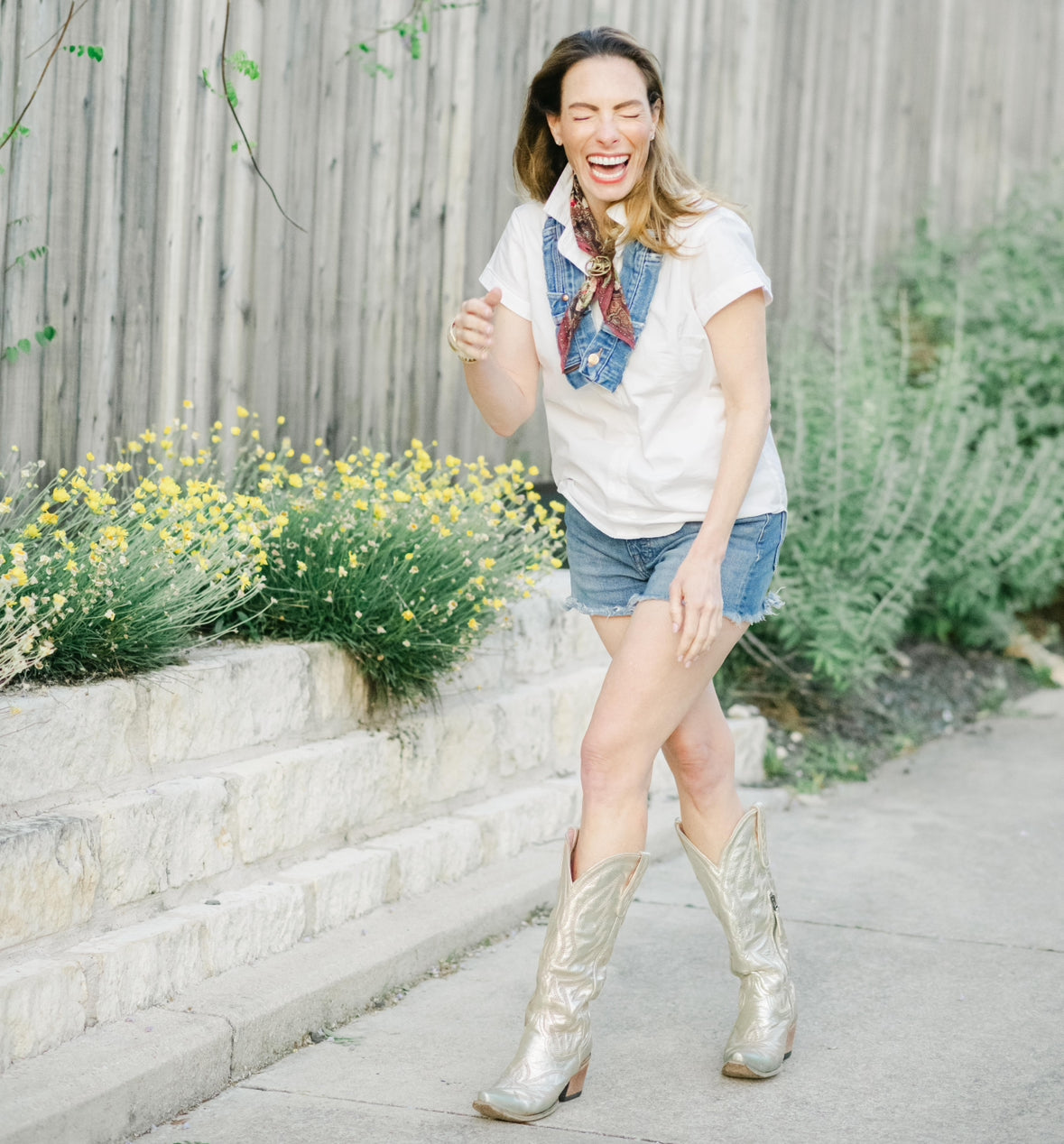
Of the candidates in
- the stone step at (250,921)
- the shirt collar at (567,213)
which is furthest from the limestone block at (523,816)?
the shirt collar at (567,213)

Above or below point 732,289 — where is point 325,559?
below

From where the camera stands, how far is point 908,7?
287 inches

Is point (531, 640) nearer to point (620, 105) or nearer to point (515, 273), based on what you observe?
point (515, 273)

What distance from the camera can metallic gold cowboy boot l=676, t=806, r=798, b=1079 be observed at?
2961 millimetres

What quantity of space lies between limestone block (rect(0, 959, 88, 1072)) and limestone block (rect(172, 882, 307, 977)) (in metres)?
0.33

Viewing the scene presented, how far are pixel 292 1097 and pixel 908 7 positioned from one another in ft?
20.2

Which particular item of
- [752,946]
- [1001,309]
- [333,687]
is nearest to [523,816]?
[333,687]

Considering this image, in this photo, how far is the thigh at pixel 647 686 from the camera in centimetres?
276

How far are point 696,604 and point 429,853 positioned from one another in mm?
1379

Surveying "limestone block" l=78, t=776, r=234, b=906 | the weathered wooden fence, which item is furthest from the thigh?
the weathered wooden fence

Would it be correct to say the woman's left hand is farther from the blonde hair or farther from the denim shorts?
the blonde hair

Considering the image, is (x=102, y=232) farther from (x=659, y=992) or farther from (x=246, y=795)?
(x=659, y=992)

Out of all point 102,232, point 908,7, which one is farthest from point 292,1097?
point 908,7

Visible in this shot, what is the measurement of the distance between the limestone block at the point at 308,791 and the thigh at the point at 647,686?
0.90 metres
